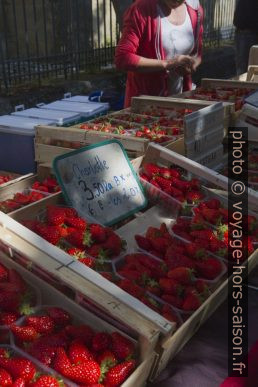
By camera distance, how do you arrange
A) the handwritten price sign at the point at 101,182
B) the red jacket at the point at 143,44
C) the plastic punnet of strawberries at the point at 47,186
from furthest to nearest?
the red jacket at the point at 143,44
the plastic punnet of strawberries at the point at 47,186
the handwritten price sign at the point at 101,182

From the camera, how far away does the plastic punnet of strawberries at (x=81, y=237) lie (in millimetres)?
1777

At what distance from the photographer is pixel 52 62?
791 centimetres

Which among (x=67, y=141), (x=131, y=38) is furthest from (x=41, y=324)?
(x=131, y=38)

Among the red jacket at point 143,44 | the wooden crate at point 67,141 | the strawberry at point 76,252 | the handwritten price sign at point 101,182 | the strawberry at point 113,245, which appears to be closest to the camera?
the strawberry at point 76,252

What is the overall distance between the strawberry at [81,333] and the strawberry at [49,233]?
462 millimetres

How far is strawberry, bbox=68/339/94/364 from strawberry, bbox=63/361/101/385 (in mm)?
19

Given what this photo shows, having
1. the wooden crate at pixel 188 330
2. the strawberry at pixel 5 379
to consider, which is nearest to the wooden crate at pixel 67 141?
the wooden crate at pixel 188 330

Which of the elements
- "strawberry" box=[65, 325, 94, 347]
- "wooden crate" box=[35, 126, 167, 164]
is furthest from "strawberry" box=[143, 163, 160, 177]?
"strawberry" box=[65, 325, 94, 347]

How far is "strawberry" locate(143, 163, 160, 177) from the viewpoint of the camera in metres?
2.51

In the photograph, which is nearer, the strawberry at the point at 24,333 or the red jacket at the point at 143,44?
the strawberry at the point at 24,333

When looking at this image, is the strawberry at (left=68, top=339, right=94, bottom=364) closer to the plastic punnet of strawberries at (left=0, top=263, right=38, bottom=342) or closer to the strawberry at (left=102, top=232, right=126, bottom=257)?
the plastic punnet of strawberries at (left=0, top=263, right=38, bottom=342)

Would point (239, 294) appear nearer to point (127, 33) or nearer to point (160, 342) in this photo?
point (160, 342)

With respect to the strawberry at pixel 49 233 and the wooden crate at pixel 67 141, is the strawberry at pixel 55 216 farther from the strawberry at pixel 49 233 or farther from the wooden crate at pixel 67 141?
the wooden crate at pixel 67 141

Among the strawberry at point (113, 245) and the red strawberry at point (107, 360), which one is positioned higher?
the strawberry at point (113, 245)
